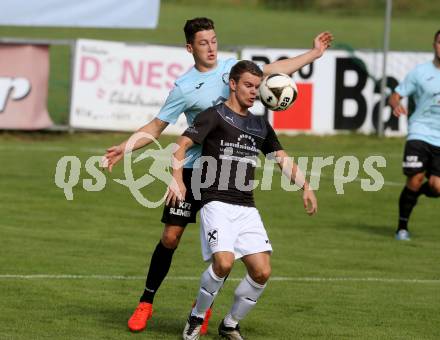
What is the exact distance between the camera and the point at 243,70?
9.49 metres

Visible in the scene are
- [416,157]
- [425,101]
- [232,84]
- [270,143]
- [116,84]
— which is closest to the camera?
[232,84]

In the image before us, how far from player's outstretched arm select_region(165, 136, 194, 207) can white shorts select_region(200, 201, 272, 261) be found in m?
0.25

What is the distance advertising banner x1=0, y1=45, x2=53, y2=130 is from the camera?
76.4 ft

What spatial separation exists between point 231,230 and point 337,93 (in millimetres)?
15850

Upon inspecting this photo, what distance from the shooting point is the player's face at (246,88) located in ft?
31.2

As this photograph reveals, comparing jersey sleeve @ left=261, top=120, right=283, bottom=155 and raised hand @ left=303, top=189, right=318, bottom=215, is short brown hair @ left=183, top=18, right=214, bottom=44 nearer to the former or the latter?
jersey sleeve @ left=261, top=120, right=283, bottom=155

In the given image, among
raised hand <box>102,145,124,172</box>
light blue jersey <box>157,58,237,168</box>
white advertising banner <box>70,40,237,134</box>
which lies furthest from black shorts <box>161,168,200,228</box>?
white advertising banner <box>70,40,237,134</box>

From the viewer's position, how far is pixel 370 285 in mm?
12227

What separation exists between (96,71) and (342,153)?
490 cm

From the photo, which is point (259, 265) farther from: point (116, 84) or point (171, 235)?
point (116, 84)

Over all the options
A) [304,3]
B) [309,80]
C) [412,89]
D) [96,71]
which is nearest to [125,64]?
[96,71]

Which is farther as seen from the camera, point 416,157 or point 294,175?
point 416,157

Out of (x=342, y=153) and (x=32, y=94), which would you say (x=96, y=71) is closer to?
(x=32, y=94)

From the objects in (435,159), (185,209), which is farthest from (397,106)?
(185,209)
